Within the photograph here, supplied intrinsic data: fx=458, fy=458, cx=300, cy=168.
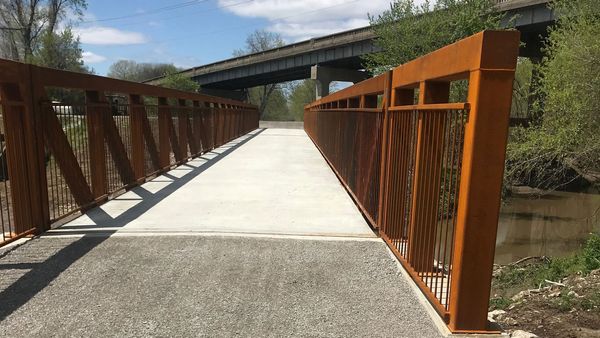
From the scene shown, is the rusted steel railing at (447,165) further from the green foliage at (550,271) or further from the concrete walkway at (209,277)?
the green foliage at (550,271)

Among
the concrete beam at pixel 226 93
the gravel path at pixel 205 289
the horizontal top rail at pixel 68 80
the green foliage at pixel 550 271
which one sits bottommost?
the green foliage at pixel 550 271

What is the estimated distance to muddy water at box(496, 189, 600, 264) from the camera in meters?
13.2

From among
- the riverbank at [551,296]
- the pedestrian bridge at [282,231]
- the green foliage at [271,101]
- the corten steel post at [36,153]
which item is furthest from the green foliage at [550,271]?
the green foliage at [271,101]

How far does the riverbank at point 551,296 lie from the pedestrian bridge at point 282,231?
1466 mm

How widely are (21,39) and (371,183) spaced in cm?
6236

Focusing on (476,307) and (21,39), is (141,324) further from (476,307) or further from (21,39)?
(21,39)

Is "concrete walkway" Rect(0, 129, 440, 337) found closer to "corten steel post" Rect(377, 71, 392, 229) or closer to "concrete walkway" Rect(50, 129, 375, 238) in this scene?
"concrete walkway" Rect(50, 129, 375, 238)

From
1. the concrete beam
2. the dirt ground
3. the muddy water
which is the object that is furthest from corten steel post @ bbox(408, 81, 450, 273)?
the concrete beam

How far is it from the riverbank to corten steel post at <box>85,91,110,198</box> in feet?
17.3

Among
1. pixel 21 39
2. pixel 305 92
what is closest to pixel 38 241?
pixel 21 39

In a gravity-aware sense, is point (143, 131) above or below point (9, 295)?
above

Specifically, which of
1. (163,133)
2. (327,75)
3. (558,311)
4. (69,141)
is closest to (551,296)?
(558,311)

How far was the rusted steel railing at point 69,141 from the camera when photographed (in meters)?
4.72

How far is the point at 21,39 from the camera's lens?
181 ft
